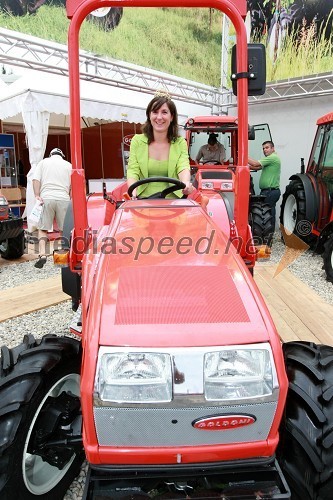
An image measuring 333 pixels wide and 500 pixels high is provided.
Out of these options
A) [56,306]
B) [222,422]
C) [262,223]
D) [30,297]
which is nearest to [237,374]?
[222,422]

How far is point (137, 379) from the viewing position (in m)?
1.25

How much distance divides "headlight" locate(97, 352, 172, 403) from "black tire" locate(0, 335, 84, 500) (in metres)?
0.47

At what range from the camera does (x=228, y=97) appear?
10734 mm

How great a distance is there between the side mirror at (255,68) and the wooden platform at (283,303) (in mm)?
1965

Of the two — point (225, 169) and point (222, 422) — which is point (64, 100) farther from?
point (222, 422)

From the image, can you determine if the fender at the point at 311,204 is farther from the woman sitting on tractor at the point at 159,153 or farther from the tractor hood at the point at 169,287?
the tractor hood at the point at 169,287

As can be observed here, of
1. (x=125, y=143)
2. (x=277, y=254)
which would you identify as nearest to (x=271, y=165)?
(x=277, y=254)

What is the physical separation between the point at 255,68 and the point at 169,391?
1.76 meters

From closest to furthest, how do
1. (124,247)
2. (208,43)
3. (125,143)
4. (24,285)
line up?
(124,247) → (24,285) → (125,143) → (208,43)

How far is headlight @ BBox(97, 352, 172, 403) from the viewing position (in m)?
1.25

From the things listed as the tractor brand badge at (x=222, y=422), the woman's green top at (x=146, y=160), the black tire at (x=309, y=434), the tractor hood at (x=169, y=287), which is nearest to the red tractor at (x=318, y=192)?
the woman's green top at (x=146, y=160)

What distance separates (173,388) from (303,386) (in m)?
0.62

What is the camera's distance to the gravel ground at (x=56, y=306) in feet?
11.6

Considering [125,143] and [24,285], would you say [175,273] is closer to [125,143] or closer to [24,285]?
[24,285]
